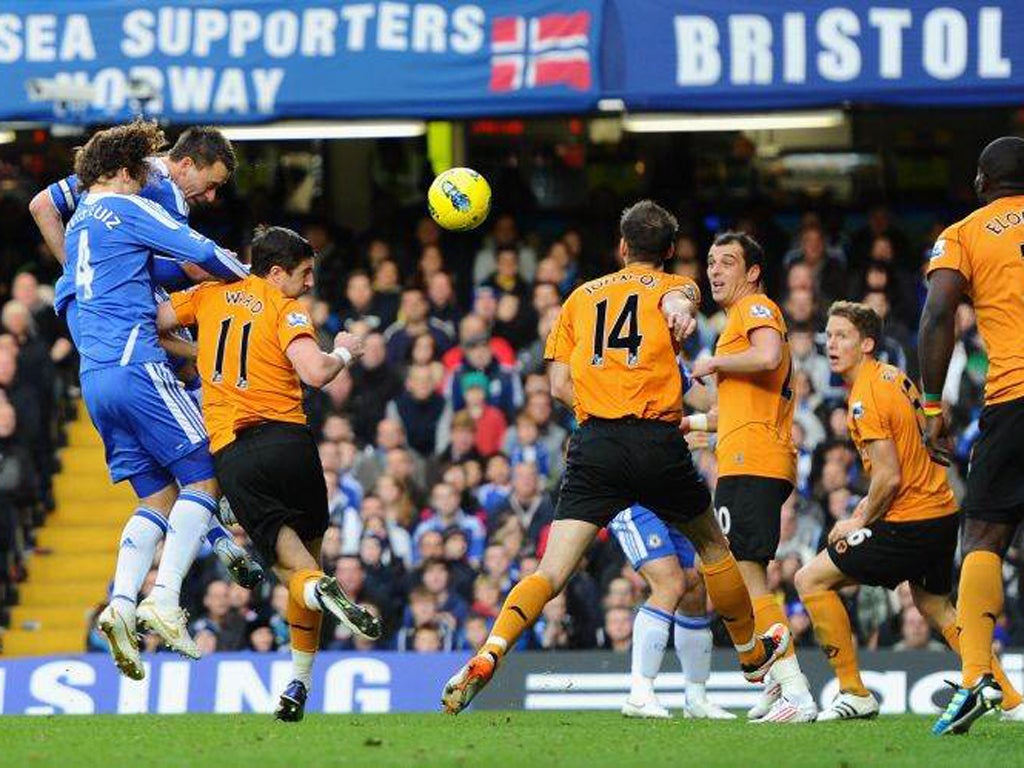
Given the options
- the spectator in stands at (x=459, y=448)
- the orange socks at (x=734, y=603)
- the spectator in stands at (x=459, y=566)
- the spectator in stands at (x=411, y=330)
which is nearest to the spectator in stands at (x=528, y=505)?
the spectator in stands at (x=459, y=566)

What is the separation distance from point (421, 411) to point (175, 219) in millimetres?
7745

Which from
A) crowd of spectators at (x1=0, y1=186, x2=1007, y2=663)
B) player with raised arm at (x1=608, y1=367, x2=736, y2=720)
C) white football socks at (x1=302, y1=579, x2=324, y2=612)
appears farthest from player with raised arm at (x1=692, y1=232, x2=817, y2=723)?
crowd of spectators at (x1=0, y1=186, x2=1007, y2=663)

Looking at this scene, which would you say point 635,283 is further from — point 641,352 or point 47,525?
point 47,525

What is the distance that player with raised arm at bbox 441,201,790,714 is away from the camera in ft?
32.8

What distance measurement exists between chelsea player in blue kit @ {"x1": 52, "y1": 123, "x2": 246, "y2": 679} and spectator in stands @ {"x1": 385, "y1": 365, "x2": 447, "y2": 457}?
7678 mm

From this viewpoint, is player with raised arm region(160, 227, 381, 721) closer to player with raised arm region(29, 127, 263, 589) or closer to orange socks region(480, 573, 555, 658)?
player with raised arm region(29, 127, 263, 589)

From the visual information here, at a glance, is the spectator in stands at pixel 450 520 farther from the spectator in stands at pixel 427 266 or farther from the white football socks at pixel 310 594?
the white football socks at pixel 310 594

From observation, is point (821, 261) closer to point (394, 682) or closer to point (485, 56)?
point (485, 56)

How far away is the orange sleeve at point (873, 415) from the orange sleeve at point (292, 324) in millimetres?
2806

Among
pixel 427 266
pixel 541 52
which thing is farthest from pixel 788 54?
pixel 427 266

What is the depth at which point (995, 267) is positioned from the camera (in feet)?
30.7

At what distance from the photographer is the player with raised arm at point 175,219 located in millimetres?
10430

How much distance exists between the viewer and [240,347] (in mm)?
10227

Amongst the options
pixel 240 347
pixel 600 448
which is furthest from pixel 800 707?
pixel 240 347
